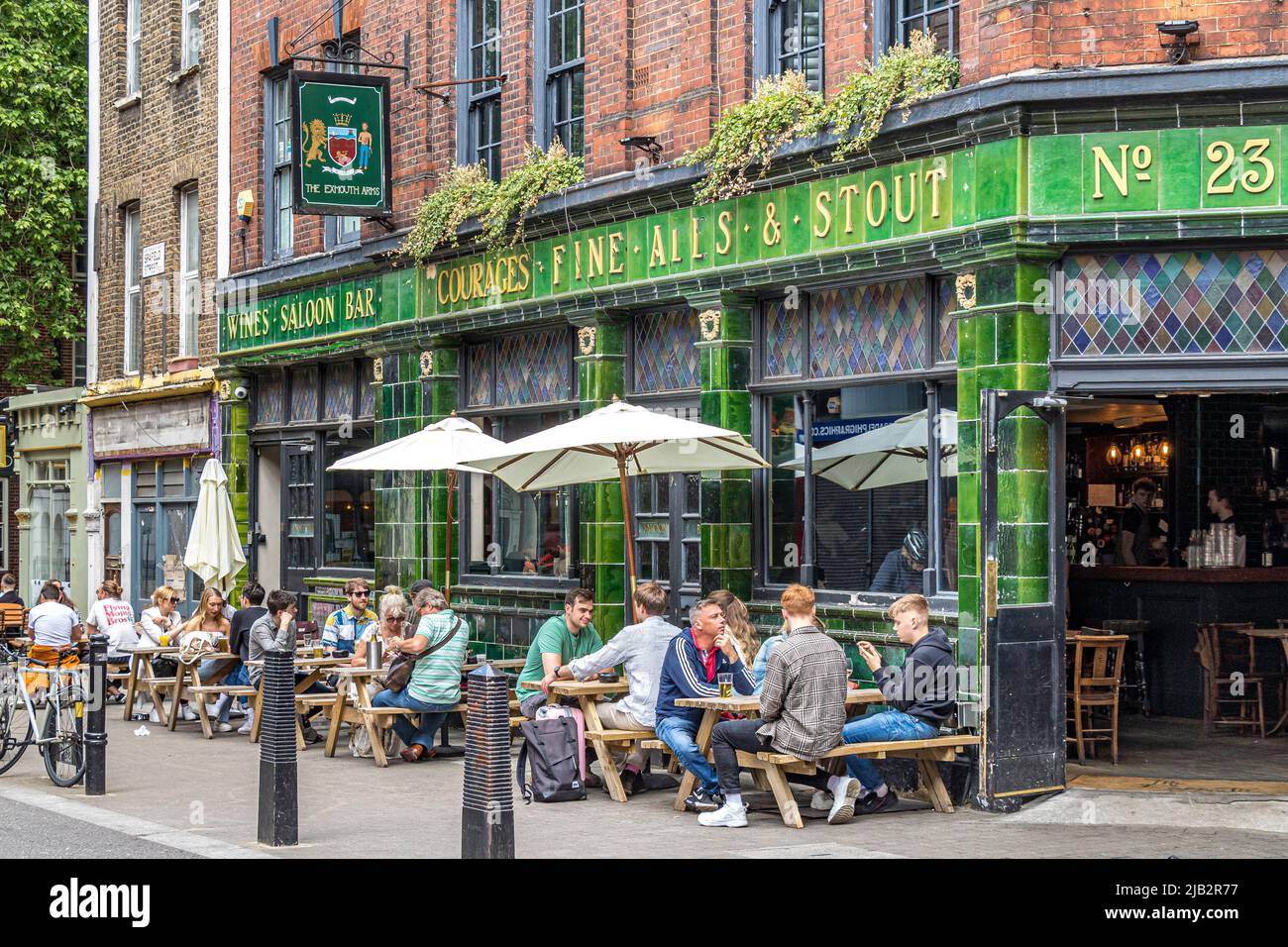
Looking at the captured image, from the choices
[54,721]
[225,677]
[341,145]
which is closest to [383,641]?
[225,677]

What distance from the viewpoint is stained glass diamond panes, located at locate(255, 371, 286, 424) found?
22422mm

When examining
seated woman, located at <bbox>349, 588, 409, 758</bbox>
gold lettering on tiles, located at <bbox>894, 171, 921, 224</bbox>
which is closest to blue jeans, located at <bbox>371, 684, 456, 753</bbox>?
seated woman, located at <bbox>349, 588, 409, 758</bbox>

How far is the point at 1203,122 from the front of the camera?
36.1 ft

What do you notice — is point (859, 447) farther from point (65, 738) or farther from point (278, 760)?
point (65, 738)

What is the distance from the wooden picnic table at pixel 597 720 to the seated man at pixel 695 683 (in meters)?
0.45

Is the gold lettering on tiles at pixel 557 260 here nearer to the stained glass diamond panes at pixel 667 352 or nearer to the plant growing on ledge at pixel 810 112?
the stained glass diamond panes at pixel 667 352

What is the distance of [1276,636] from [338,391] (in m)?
11.6

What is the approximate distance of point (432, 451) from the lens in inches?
602

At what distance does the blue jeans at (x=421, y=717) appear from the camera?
14.1 m

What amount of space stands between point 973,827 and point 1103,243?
3863 millimetres

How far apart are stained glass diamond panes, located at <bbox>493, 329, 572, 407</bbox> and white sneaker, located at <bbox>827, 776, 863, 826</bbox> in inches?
261

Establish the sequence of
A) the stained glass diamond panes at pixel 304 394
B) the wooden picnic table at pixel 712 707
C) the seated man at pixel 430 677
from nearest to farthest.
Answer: the wooden picnic table at pixel 712 707 < the seated man at pixel 430 677 < the stained glass diamond panes at pixel 304 394

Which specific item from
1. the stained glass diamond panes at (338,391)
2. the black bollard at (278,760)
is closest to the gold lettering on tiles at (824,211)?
the black bollard at (278,760)
